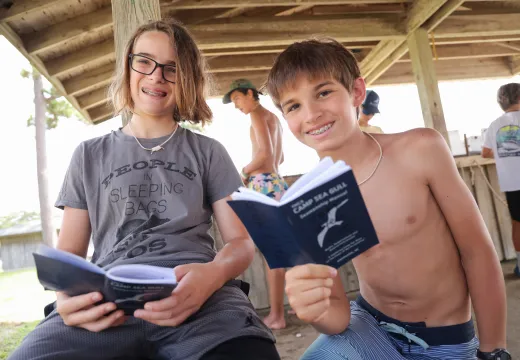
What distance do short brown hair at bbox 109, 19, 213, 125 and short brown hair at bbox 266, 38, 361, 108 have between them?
333 mm

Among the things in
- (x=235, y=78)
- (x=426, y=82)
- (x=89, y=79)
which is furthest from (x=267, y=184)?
(x=89, y=79)

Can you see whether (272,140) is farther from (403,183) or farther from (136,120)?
(403,183)

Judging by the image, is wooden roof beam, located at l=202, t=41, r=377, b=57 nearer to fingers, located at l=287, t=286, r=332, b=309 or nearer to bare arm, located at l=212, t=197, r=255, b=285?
bare arm, located at l=212, t=197, r=255, b=285

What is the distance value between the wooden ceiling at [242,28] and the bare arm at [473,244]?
10.5 ft

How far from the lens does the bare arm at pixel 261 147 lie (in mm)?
3502

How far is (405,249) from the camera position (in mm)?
1354

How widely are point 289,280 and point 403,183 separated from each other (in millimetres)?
632

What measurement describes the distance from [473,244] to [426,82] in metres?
3.67

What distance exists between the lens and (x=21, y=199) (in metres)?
32.7

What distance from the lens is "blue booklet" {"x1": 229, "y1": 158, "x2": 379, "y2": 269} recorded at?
761 mm

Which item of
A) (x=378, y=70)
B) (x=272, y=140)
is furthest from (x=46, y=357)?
(x=378, y=70)

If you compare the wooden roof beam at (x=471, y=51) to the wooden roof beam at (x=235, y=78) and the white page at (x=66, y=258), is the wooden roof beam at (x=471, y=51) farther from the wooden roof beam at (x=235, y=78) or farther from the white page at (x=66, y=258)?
the white page at (x=66, y=258)

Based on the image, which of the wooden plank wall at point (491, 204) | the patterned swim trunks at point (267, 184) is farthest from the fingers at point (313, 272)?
the wooden plank wall at point (491, 204)

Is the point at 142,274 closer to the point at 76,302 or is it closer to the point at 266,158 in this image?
the point at 76,302
